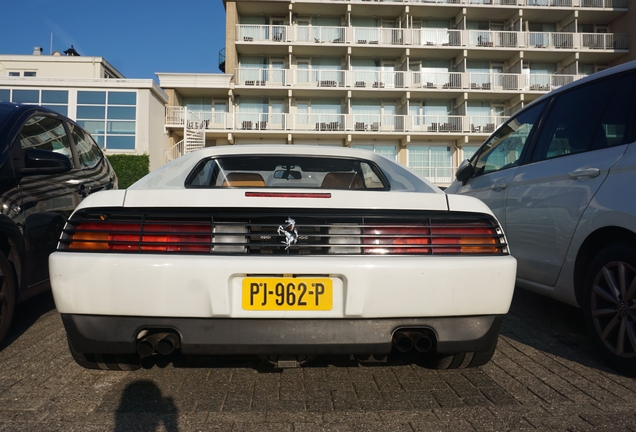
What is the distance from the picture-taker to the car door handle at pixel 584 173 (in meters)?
2.73

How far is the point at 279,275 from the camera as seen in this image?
201cm

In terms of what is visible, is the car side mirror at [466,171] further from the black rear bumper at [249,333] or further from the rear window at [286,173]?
the black rear bumper at [249,333]

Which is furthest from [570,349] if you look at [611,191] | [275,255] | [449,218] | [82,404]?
[82,404]

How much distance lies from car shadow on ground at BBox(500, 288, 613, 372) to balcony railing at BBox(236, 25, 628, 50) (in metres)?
26.5

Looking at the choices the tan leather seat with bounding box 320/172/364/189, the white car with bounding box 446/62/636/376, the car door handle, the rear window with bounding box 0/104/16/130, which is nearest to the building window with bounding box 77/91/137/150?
the rear window with bounding box 0/104/16/130

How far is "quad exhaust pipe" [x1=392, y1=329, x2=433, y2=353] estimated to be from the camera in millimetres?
2092

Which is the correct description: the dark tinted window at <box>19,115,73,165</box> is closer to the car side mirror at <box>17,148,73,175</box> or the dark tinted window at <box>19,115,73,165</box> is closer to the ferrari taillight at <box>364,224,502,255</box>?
the car side mirror at <box>17,148,73,175</box>

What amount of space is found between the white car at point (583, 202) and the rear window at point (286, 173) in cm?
112

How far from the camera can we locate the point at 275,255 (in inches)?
80.5

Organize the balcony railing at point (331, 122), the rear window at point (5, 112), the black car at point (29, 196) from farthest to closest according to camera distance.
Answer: the balcony railing at point (331, 122) < the rear window at point (5, 112) < the black car at point (29, 196)

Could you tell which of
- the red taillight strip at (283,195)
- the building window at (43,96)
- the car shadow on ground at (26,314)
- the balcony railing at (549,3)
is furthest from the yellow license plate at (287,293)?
the balcony railing at (549,3)

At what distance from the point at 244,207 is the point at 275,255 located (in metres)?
0.27

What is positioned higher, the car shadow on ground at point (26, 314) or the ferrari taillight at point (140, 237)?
the ferrari taillight at point (140, 237)

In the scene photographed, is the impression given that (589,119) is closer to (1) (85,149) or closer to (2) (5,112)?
(2) (5,112)
